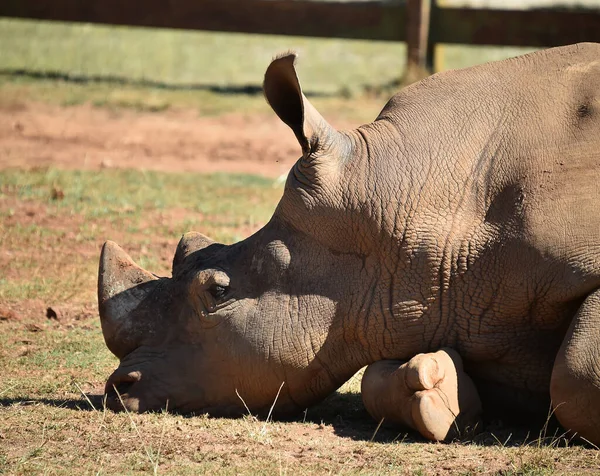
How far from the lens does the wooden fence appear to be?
14188mm

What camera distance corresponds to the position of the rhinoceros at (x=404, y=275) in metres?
4.94

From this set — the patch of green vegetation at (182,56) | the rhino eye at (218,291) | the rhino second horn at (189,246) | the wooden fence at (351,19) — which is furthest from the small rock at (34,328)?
the patch of green vegetation at (182,56)

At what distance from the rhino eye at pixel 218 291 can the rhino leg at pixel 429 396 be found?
0.79 metres

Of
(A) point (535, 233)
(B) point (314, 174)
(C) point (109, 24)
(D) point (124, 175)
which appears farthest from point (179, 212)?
(C) point (109, 24)

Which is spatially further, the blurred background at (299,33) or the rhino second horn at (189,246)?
the blurred background at (299,33)

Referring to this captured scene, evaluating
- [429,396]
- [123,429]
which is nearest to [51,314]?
[123,429]

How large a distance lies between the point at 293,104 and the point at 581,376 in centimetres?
179

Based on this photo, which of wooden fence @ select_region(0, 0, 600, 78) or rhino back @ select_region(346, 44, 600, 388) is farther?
wooden fence @ select_region(0, 0, 600, 78)

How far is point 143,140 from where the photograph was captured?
1273 cm

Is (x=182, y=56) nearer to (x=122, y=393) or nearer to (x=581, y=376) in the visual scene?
(x=122, y=393)

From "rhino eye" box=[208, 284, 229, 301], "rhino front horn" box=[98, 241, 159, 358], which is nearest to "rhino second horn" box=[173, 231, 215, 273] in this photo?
"rhino front horn" box=[98, 241, 159, 358]

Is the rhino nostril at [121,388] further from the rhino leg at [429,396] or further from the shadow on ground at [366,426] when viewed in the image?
the rhino leg at [429,396]

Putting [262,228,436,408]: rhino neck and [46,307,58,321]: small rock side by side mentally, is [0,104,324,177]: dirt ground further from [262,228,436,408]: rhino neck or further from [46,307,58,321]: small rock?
[262,228,436,408]: rhino neck

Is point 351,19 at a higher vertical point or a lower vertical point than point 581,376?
higher
